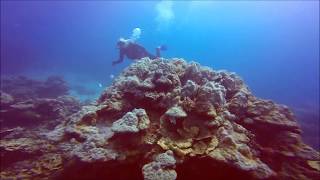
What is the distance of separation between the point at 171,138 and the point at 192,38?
188 metres

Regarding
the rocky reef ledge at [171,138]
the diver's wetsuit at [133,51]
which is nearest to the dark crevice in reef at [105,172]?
the rocky reef ledge at [171,138]

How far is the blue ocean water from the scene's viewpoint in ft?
156

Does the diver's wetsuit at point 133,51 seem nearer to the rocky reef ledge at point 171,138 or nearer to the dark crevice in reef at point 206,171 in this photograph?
the rocky reef ledge at point 171,138

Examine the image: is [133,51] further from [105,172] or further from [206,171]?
[206,171]

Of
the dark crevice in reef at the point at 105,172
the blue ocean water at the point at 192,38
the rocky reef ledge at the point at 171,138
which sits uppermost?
the blue ocean water at the point at 192,38

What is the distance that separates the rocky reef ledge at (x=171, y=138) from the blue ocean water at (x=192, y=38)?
12506 mm

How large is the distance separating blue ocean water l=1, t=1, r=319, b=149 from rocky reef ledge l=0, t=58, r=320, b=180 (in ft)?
41.0

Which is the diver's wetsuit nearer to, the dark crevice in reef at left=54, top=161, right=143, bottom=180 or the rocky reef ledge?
the rocky reef ledge

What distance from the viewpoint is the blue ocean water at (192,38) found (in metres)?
47.4

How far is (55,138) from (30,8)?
256 feet

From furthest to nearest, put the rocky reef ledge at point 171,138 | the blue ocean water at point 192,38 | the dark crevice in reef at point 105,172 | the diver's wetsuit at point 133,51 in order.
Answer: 1. the blue ocean water at point 192,38
2. the diver's wetsuit at point 133,51
3. the dark crevice in reef at point 105,172
4. the rocky reef ledge at point 171,138

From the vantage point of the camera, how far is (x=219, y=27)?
6378 inches

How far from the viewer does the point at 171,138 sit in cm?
479

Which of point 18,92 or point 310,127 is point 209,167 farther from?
point 310,127
